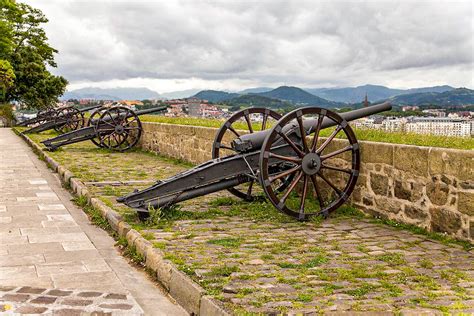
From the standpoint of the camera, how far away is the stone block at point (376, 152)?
7051 mm

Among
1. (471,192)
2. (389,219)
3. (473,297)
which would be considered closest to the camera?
(473,297)

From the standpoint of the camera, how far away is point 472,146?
260 inches

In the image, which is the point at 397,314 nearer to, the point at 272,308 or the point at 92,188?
the point at 272,308

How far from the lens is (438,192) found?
6230 mm

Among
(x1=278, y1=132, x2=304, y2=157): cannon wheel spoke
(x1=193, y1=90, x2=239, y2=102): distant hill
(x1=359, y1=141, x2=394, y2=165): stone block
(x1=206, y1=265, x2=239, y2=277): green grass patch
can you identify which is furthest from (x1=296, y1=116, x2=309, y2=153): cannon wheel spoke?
(x1=193, y1=90, x2=239, y2=102): distant hill

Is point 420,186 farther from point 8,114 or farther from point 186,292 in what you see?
point 8,114

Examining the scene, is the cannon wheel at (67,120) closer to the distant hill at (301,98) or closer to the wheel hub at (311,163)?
the distant hill at (301,98)

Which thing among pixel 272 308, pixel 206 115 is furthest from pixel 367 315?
pixel 206 115

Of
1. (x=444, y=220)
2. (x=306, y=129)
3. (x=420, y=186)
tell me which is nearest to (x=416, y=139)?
(x=420, y=186)

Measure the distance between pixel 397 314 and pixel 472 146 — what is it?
3426 mm

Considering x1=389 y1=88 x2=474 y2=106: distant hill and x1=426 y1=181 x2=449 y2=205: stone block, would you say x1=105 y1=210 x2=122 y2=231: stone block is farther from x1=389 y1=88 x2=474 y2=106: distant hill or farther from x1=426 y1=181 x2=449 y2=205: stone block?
x1=389 y1=88 x2=474 y2=106: distant hill

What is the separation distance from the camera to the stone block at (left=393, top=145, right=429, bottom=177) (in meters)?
6.43

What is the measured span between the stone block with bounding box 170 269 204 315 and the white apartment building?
4718 millimetres

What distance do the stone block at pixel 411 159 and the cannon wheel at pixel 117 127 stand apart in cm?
1231
